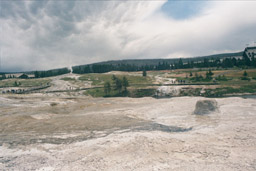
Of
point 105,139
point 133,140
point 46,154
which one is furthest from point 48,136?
point 133,140

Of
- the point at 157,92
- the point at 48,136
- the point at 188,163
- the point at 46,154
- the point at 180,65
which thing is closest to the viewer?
the point at 188,163

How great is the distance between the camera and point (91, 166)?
1033 centimetres

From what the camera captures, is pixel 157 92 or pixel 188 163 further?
pixel 157 92

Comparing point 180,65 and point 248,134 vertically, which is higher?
point 180,65

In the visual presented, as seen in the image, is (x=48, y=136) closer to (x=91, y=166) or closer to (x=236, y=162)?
(x=91, y=166)

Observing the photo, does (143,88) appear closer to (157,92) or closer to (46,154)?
(157,92)

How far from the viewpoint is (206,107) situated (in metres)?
25.6

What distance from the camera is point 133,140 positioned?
14.3 m

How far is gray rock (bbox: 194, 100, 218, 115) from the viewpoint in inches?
998

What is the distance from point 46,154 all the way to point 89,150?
2987mm

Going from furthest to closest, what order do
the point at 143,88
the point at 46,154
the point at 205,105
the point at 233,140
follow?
the point at 143,88 < the point at 205,105 < the point at 233,140 < the point at 46,154

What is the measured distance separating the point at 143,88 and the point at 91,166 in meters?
82.7

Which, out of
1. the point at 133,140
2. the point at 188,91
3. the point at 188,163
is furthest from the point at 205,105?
the point at 188,91

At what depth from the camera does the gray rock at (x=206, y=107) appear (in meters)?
25.3
